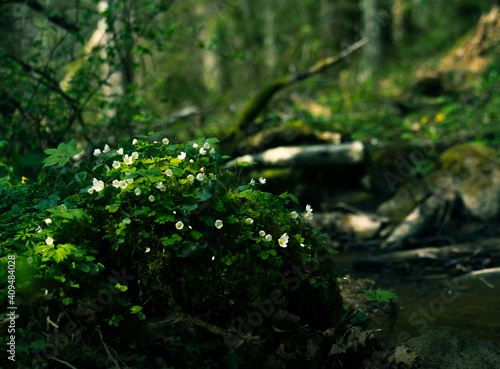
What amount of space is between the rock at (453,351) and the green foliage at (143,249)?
71cm

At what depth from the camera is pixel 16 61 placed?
18.0ft

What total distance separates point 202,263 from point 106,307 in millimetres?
562

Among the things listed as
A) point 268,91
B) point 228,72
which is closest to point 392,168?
point 268,91

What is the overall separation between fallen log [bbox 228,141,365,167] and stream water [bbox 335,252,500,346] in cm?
290

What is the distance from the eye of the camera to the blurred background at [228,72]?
18.4ft

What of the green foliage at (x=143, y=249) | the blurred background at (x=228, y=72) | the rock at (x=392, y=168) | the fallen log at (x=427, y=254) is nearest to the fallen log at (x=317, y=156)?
the rock at (x=392, y=168)

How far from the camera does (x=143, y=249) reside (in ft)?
8.48

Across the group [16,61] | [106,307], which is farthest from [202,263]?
[16,61]

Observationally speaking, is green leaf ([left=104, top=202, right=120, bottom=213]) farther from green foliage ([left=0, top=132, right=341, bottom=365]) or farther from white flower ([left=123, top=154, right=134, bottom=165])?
white flower ([left=123, top=154, right=134, bottom=165])

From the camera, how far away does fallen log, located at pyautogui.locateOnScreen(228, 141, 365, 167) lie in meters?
7.67

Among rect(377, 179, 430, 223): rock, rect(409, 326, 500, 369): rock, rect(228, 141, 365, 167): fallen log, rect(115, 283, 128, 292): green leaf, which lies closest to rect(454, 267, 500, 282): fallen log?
rect(409, 326, 500, 369): rock

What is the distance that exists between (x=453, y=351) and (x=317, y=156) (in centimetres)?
499

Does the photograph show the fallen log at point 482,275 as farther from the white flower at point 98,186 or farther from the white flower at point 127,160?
the white flower at point 98,186

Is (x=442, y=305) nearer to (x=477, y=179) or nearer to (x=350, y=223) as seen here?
(x=350, y=223)
